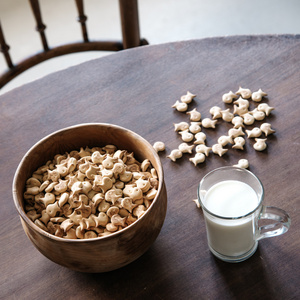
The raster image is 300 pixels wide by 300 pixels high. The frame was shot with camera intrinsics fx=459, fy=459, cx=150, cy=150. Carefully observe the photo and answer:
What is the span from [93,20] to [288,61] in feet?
5.69

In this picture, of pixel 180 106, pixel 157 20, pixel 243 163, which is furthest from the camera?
pixel 157 20

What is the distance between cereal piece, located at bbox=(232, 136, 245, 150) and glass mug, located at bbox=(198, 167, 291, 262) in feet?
0.47

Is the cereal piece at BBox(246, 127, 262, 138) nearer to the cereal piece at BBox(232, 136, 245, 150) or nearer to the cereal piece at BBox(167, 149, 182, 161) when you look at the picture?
the cereal piece at BBox(232, 136, 245, 150)

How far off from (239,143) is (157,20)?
71.3 inches

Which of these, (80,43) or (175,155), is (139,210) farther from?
(80,43)

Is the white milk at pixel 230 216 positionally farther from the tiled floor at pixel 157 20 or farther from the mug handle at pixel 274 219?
the tiled floor at pixel 157 20

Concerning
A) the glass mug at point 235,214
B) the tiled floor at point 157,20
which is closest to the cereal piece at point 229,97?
the glass mug at point 235,214

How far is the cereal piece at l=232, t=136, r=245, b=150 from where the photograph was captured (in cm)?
87

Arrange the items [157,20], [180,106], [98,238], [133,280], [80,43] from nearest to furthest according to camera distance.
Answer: [98,238], [133,280], [180,106], [80,43], [157,20]

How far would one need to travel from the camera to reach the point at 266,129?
89cm

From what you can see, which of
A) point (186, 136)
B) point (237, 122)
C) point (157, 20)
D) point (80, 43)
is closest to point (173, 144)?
point (186, 136)

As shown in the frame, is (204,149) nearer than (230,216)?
No

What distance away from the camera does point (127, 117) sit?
0.95m

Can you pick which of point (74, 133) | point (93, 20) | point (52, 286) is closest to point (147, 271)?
point (52, 286)
